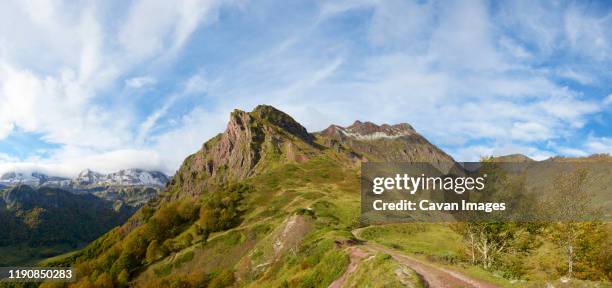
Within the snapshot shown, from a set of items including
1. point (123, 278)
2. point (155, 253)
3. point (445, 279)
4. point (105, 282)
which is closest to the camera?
point (445, 279)

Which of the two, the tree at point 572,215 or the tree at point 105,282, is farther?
the tree at point 105,282

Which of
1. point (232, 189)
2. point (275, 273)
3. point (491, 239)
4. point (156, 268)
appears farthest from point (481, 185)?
point (232, 189)

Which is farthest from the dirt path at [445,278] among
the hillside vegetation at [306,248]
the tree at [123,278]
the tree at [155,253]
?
the tree at [123,278]

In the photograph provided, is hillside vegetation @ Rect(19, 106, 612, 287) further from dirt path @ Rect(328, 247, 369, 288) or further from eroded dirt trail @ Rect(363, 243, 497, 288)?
eroded dirt trail @ Rect(363, 243, 497, 288)

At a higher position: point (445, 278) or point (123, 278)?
point (445, 278)

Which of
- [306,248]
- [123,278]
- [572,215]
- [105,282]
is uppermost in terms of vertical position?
[572,215]

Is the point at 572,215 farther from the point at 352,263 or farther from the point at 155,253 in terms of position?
the point at 155,253

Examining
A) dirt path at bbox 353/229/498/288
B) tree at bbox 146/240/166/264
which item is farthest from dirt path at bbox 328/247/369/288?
tree at bbox 146/240/166/264

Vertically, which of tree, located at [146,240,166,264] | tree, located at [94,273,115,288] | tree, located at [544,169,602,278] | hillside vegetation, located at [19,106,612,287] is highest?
tree, located at [544,169,602,278]

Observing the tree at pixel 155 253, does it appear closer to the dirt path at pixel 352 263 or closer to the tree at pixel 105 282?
the tree at pixel 105 282

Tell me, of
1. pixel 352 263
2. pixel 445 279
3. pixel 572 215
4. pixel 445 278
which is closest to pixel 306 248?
pixel 352 263

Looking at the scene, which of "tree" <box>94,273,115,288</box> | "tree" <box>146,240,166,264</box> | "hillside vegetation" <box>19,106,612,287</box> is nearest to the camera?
"hillside vegetation" <box>19,106,612,287</box>

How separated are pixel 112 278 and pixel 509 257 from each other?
123 meters

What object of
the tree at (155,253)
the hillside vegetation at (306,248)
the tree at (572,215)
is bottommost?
the tree at (155,253)
